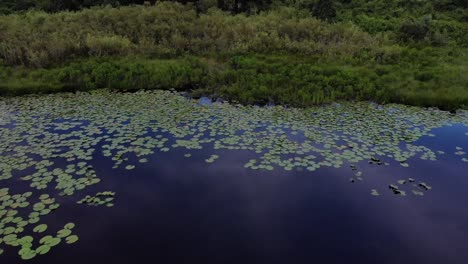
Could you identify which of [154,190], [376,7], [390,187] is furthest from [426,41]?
[154,190]

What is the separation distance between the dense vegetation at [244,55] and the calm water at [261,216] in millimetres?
5091

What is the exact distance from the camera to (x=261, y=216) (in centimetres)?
609

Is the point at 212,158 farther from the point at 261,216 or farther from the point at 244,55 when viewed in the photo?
the point at 244,55

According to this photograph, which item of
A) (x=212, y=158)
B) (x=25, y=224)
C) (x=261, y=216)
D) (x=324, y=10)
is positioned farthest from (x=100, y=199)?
(x=324, y=10)

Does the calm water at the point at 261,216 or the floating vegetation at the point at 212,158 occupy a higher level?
the floating vegetation at the point at 212,158

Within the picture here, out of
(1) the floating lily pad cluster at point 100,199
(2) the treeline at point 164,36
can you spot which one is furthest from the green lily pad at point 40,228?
(2) the treeline at point 164,36

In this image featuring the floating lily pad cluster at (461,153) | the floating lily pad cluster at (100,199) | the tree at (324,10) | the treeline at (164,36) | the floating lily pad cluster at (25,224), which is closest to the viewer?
the floating lily pad cluster at (25,224)

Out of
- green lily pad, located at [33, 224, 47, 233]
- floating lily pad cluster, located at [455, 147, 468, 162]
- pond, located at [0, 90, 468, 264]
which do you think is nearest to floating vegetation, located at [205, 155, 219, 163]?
pond, located at [0, 90, 468, 264]

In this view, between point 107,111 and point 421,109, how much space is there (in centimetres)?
975

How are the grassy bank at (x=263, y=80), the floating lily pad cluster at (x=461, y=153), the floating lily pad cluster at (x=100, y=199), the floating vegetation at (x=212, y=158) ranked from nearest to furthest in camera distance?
1. the floating lily pad cluster at (x=100, y=199)
2. the floating vegetation at (x=212, y=158)
3. the floating lily pad cluster at (x=461, y=153)
4. the grassy bank at (x=263, y=80)

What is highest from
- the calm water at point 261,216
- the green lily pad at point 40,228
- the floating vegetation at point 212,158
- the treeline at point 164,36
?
the treeline at point 164,36

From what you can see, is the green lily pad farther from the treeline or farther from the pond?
the treeline

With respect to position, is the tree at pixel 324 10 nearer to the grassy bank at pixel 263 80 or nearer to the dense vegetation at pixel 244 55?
the dense vegetation at pixel 244 55

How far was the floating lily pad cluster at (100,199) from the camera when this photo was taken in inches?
246
